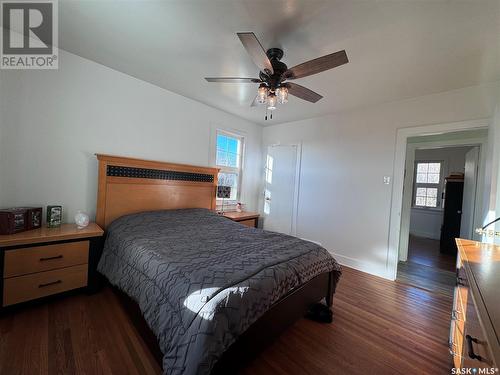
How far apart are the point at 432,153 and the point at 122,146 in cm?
736

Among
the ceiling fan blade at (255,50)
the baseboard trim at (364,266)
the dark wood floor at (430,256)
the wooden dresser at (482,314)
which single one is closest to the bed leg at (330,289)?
the wooden dresser at (482,314)

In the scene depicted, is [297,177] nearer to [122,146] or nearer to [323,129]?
[323,129]

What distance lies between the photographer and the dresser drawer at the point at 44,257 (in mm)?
1686

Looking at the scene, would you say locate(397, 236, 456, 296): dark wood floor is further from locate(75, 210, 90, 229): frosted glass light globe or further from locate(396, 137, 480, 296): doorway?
locate(75, 210, 90, 229): frosted glass light globe

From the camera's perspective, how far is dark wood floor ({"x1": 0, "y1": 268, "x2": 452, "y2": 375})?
1.35 metres

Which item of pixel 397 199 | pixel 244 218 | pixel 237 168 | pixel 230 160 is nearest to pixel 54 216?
pixel 244 218

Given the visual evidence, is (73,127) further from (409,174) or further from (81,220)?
(409,174)

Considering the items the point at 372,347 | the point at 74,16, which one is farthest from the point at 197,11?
the point at 372,347

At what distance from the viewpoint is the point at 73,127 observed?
230cm

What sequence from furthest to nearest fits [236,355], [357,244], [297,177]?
[297,177] → [357,244] → [236,355]

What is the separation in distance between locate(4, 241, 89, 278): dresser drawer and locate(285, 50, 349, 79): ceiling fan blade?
8.16 feet

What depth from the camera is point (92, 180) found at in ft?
8.04

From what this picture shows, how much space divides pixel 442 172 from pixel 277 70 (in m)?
6.28

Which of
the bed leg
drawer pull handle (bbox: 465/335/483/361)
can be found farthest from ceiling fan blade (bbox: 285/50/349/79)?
the bed leg
